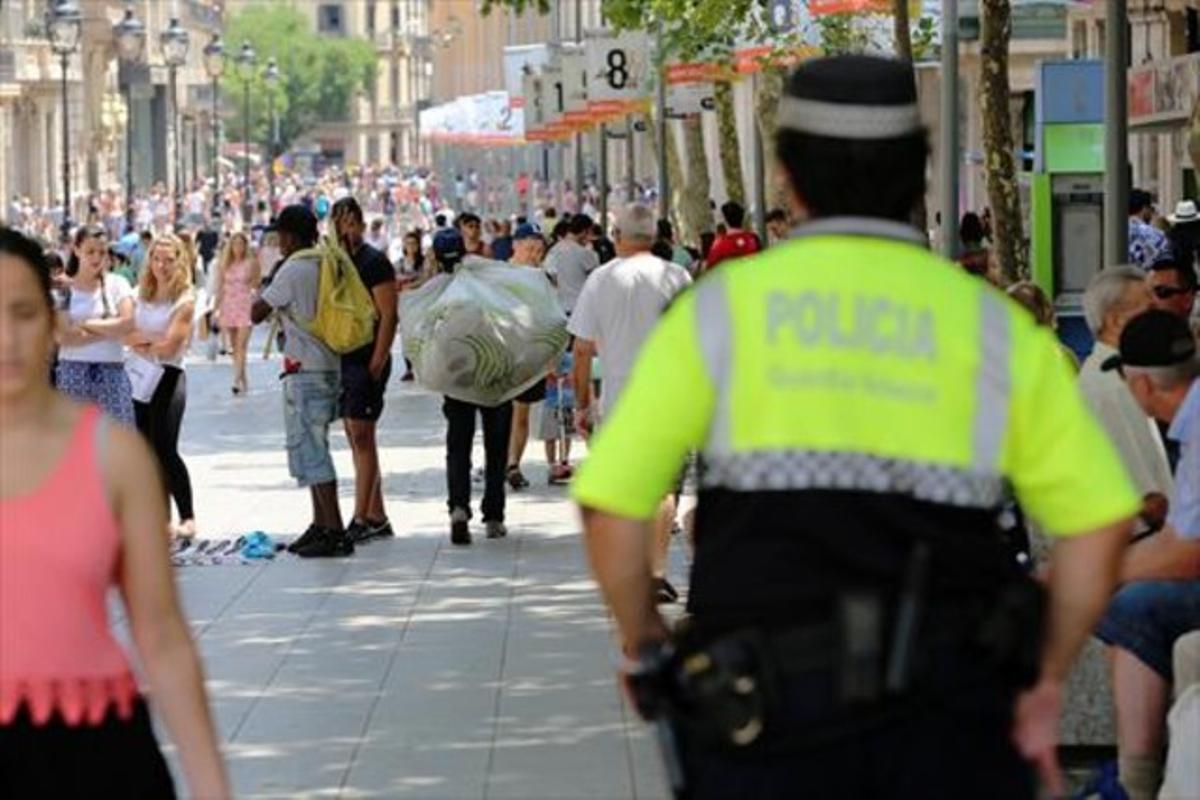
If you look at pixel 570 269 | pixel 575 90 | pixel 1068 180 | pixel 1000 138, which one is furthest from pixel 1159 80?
pixel 575 90

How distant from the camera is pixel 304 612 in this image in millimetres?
16844

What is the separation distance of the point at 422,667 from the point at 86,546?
903cm

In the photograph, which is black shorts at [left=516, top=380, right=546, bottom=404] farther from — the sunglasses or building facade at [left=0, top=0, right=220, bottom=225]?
building facade at [left=0, top=0, right=220, bottom=225]

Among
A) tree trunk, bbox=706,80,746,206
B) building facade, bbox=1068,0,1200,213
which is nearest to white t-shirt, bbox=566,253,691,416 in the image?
building facade, bbox=1068,0,1200,213

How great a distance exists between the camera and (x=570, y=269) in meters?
27.6

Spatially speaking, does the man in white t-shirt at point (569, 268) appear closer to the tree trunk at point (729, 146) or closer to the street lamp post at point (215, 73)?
the tree trunk at point (729, 146)

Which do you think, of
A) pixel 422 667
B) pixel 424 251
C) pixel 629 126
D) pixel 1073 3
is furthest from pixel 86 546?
pixel 629 126

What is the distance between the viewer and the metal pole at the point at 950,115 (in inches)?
900

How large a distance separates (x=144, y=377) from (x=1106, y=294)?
29.0 ft

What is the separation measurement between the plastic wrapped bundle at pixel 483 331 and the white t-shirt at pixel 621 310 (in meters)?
3.76

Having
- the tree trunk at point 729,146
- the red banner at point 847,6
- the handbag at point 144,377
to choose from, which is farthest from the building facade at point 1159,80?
the handbag at point 144,377

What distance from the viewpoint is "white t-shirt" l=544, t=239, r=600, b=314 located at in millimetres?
27422

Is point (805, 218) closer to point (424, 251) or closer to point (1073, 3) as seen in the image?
point (1073, 3)

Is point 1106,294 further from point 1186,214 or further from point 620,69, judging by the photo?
point 620,69
